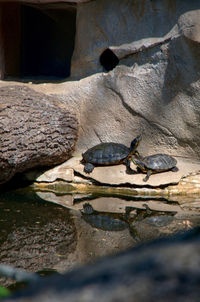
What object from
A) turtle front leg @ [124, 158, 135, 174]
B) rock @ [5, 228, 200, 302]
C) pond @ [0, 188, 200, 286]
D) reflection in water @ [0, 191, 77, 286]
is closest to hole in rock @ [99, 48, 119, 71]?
turtle front leg @ [124, 158, 135, 174]

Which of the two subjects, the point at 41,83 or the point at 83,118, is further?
the point at 41,83

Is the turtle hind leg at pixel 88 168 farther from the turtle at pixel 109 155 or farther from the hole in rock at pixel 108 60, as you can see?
the hole in rock at pixel 108 60

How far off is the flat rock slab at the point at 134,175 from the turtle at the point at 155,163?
0.09 metres

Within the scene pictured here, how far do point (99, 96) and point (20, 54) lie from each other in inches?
118

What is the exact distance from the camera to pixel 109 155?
6.41 m

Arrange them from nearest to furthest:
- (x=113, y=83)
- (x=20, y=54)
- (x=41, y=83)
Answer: (x=113, y=83) → (x=41, y=83) → (x=20, y=54)

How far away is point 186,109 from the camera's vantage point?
6344mm

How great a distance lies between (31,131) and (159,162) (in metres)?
2.02

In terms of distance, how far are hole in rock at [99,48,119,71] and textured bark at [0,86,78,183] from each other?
44.7 inches

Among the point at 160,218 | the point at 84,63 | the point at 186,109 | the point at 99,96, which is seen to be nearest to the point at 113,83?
the point at 99,96

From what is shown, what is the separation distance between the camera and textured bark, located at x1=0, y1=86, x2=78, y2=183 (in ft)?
19.2

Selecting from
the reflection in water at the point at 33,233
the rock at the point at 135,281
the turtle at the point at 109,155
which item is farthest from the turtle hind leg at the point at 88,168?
the rock at the point at 135,281

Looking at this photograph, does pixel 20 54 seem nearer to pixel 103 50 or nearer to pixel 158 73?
pixel 103 50

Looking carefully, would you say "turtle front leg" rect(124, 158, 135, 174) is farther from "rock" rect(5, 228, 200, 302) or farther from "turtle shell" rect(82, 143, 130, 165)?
"rock" rect(5, 228, 200, 302)
